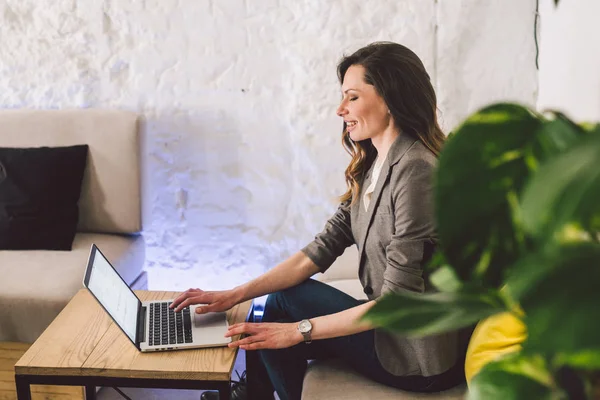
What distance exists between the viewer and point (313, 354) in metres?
1.81

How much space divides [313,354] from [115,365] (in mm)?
521

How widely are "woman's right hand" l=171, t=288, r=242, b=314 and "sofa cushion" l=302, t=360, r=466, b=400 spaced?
31 centimetres

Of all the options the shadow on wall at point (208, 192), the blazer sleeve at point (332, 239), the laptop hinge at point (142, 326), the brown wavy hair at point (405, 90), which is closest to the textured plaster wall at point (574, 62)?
the brown wavy hair at point (405, 90)

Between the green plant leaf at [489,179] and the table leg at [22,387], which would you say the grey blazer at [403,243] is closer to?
the table leg at [22,387]

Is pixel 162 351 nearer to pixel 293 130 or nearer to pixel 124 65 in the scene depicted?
pixel 293 130

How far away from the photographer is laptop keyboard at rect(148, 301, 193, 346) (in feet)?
5.59

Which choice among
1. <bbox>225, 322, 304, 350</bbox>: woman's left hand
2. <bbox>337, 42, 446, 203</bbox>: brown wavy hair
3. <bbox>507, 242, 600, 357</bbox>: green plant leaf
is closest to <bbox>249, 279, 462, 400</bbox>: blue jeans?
<bbox>225, 322, 304, 350</bbox>: woman's left hand

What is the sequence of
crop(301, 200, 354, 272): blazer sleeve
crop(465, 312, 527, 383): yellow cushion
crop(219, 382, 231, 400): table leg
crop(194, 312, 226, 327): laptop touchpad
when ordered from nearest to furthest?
crop(465, 312, 527, 383): yellow cushion → crop(219, 382, 231, 400): table leg → crop(194, 312, 226, 327): laptop touchpad → crop(301, 200, 354, 272): blazer sleeve

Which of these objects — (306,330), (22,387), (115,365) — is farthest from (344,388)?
(22,387)

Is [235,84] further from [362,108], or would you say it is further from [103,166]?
[362,108]

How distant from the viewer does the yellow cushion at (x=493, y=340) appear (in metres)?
1.30

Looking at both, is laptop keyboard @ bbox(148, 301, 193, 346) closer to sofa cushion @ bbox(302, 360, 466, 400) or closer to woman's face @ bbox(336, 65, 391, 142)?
sofa cushion @ bbox(302, 360, 466, 400)

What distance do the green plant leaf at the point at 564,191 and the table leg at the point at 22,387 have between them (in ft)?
4.89

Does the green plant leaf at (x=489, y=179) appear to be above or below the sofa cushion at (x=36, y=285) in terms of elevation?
above
